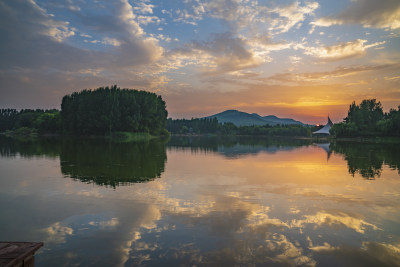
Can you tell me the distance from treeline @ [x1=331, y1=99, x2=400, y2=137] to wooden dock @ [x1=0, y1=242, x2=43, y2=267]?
128674mm

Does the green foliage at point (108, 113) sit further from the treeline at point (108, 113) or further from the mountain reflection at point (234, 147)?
the mountain reflection at point (234, 147)

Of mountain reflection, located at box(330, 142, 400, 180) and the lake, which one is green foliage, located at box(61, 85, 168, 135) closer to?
mountain reflection, located at box(330, 142, 400, 180)

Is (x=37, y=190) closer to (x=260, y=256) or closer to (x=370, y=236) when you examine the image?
(x=260, y=256)

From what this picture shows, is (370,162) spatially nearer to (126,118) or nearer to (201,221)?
(201,221)

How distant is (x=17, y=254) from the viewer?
6141mm

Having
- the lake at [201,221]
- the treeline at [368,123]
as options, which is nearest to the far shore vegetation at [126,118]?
the treeline at [368,123]

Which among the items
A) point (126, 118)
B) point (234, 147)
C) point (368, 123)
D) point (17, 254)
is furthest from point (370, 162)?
point (368, 123)

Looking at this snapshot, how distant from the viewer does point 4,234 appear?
9.40 metres

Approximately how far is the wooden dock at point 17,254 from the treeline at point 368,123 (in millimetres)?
128674

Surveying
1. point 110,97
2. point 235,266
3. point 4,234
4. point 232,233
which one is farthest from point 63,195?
point 110,97

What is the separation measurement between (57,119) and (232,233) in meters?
153

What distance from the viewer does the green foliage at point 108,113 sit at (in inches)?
4380

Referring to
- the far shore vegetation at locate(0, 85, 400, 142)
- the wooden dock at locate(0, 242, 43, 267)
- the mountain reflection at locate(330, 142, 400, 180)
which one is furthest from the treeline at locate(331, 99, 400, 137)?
the wooden dock at locate(0, 242, 43, 267)

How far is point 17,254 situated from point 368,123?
148066 mm
